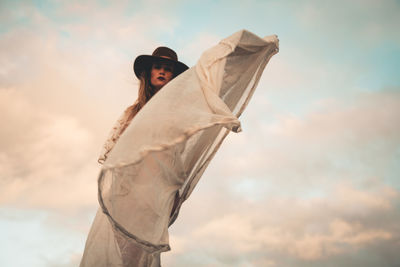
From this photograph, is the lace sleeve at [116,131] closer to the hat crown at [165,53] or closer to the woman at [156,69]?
the woman at [156,69]

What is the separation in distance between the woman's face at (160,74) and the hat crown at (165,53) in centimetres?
8

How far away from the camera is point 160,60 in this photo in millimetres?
3307

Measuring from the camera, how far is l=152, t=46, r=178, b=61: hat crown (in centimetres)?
329

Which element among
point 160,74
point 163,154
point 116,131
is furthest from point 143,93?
point 163,154

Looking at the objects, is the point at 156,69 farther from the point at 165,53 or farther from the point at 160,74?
the point at 165,53

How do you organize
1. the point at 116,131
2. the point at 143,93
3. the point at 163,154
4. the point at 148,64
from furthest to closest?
1. the point at 148,64
2. the point at 143,93
3. the point at 116,131
4. the point at 163,154

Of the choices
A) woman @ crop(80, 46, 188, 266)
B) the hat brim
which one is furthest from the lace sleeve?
the hat brim

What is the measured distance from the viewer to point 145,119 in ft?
5.35

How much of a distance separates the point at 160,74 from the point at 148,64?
227 mm

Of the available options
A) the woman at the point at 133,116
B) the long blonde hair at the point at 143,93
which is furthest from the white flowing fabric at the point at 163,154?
the long blonde hair at the point at 143,93

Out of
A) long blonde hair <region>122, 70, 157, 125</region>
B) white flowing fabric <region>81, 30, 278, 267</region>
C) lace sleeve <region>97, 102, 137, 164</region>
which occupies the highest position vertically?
long blonde hair <region>122, 70, 157, 125</region>

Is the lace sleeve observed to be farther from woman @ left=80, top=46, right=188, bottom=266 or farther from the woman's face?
the woman's face

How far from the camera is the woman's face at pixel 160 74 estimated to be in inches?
127

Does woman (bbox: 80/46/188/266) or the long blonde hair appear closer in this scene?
woman (bbox: 80/46/188/266)
